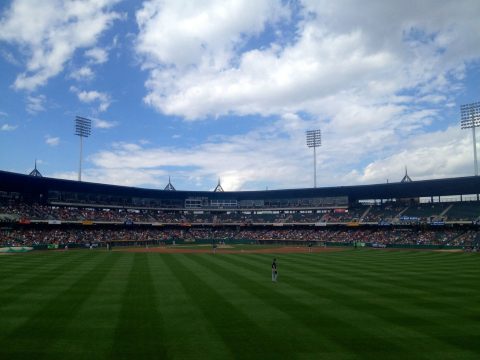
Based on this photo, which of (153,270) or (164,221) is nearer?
(153,270)

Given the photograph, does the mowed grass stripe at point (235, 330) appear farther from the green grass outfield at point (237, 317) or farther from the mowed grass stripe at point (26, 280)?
the mowed grass stripe at point (26, 280)

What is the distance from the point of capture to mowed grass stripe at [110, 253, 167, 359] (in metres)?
10.9

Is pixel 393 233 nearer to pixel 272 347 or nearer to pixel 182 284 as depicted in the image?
pixel 182 284

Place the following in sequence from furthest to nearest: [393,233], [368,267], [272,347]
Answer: [393,233] < [368,267] < [272,347]

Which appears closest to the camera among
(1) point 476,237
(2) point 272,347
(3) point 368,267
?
(2) point 272,347

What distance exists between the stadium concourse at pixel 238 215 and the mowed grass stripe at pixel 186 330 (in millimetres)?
45870

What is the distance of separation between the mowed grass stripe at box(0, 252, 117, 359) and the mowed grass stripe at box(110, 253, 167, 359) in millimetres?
2093

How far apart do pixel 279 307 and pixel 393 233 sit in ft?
195

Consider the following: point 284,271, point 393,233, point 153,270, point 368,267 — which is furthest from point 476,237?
point 153,270

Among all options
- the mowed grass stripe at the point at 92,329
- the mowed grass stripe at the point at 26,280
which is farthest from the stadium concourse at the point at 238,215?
the mowed grass stripe at the point at 92,329

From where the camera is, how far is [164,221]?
3302 inches

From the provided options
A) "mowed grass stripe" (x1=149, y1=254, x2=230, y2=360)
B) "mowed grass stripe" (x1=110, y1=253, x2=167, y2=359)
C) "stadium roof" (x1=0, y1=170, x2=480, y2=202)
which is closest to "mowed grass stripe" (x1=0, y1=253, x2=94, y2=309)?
"mowed grass stripe" (x1=110, y1=253, x2=167, y2=359)

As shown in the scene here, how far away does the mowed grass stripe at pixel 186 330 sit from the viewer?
10984mm

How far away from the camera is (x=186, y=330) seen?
1309cm
